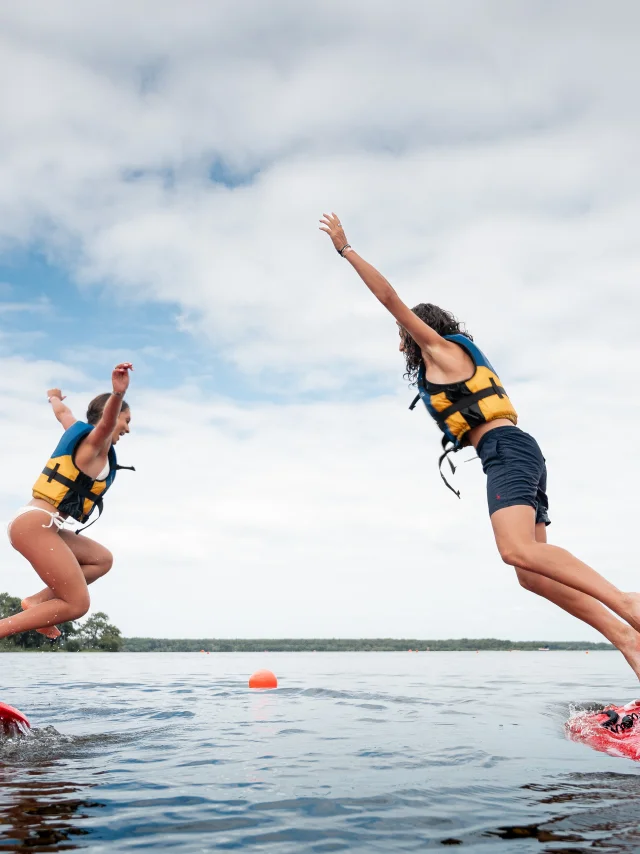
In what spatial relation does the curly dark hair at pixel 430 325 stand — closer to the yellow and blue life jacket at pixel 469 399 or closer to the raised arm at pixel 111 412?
Answer: the yellow and blue life jacket at pixel 469 399

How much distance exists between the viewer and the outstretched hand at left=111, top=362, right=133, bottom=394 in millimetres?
6137

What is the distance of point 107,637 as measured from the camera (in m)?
60.6

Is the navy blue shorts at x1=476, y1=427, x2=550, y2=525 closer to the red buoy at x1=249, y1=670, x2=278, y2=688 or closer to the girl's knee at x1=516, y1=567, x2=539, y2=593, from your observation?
the girl's knee at x1=516, y1=567, x2=539, y2=593

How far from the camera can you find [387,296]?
18.4 feet

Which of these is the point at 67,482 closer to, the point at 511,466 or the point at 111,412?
the point at 111,412

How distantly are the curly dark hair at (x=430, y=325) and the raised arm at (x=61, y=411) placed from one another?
153 inches

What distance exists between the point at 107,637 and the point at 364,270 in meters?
60.9

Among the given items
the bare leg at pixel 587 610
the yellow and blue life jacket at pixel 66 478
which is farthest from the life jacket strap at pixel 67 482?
the bare leg at pixel 587 610

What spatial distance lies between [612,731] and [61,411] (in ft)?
20.5

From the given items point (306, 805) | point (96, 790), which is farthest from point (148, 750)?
point (306, 805)

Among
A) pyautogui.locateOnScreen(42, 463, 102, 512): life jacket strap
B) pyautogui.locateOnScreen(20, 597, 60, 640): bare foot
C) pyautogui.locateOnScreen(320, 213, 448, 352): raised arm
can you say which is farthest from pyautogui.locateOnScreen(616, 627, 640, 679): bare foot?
pyautogui.locateOnScreen(20, 597, 60, 640): bare foot

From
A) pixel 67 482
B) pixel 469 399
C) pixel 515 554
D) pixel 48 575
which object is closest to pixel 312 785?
pixel 515 554

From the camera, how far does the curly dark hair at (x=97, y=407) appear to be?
7.01 meters

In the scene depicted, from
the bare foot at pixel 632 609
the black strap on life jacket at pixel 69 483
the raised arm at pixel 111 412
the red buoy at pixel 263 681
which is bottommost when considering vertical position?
the red buoy at pixel 263 681
